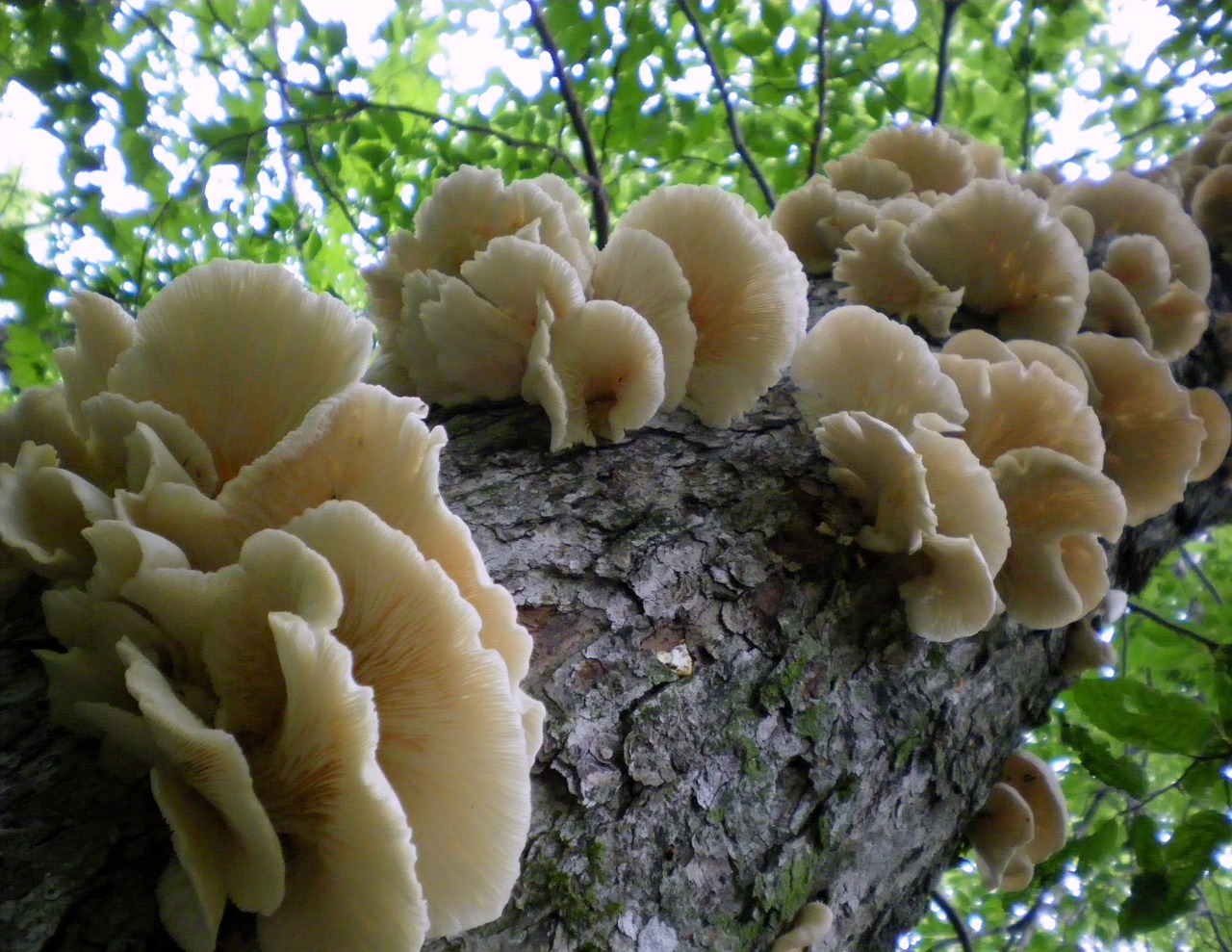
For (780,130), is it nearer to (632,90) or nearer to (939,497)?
(632,90)

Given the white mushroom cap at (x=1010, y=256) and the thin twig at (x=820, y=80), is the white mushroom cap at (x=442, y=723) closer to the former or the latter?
the white mushroom cap at (x=1010, y=256)

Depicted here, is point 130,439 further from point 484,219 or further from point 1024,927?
point 1024,927

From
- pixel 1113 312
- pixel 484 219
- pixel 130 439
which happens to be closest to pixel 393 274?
pixel 484 219

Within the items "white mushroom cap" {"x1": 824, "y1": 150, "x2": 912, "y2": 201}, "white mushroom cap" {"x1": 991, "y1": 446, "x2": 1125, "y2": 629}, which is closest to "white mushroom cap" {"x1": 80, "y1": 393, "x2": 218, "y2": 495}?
"white mushroom cap" {"x1": 991, "y1": 446, "x2": 1125, "y2": 629}

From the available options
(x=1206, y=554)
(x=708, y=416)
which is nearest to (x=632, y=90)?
(x=708, y=416)

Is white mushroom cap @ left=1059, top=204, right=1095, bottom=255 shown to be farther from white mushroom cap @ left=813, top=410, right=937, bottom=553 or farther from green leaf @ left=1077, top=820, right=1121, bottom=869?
green leaf @ left=1077, top=820, right=1121, bottom=869
